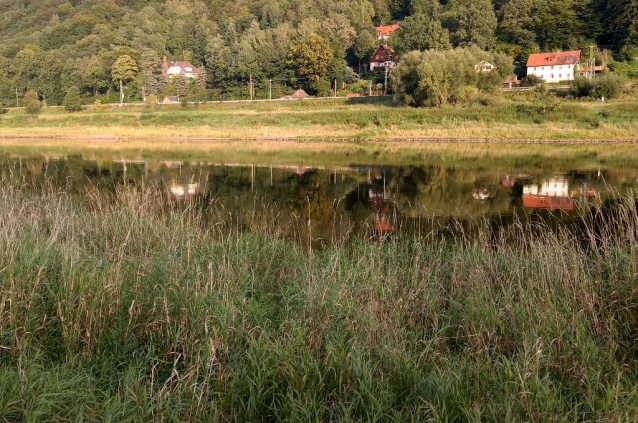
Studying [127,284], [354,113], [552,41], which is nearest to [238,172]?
[127,284]

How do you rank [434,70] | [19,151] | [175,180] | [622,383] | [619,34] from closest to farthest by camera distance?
1. [622,383]
2. [175,180]
3. [19,151]
4. [434,70]
5. [619,34]

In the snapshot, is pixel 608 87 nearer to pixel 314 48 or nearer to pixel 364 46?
pixel 314 48

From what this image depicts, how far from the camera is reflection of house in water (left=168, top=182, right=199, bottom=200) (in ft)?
53.9

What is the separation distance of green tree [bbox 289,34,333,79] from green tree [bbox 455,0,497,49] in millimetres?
20146

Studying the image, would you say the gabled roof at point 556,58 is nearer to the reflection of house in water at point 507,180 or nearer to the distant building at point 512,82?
the distant building at point 512,82

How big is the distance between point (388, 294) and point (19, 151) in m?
35.6

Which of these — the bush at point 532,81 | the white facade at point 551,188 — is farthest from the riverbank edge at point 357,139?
the bush at point 532,81

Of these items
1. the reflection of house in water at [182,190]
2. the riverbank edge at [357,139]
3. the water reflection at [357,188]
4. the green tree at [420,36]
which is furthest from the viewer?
the green tree at [420,36]

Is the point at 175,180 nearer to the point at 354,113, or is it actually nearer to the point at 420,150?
the point at 420,150

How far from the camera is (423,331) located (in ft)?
17.5

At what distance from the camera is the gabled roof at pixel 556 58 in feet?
218

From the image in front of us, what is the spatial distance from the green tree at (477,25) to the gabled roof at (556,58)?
23.4 feet

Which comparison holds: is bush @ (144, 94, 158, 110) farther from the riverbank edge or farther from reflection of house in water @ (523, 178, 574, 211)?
reflection of house in water @ (523, 178, 574, 211)

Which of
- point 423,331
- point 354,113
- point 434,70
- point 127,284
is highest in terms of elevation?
point 434,70
